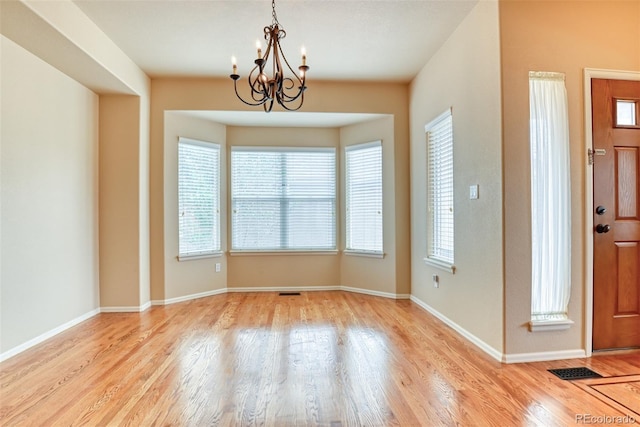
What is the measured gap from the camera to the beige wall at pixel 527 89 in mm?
2504

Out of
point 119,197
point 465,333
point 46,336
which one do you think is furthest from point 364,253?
point 46,336

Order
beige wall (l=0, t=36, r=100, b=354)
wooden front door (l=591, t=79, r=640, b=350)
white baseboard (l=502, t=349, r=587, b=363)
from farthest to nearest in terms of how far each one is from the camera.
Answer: beige wall (l=0, t=36, r=100, b=354)
wooden front door (l=591, t=79, r=640, b=350)
white baseboard (l=502, t=349, r=587, b=363)

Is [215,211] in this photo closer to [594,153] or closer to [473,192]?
[473,192]

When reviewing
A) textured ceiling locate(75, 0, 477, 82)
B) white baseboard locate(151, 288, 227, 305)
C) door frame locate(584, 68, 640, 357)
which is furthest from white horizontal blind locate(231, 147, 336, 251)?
door frame locate(584, 68, 640, 357)

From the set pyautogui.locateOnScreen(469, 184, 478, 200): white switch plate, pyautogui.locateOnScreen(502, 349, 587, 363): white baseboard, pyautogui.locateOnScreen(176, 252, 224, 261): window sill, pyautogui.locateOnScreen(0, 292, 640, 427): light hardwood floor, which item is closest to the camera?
pyautogui.locateOnScreen(0, 292, 640, 427): light hardwood floor

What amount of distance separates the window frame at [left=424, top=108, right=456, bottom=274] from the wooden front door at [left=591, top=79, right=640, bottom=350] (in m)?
1.10

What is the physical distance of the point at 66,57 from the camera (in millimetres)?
2998

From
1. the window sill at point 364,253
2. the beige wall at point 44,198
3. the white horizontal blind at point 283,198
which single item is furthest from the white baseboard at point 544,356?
the beige wall at point 44,198

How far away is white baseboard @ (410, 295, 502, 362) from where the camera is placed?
259 centimetres

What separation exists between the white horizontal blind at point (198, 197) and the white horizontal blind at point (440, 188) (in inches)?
116

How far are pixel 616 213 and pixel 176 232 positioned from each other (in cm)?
461

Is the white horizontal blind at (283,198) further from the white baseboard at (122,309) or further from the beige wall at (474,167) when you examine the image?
the beige wall at (474,167)

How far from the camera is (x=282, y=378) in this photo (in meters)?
2.29

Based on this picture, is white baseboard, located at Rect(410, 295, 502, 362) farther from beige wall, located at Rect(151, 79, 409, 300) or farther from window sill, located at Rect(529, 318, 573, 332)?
beige wall, located at Rect(151, 79, 409, 300)
